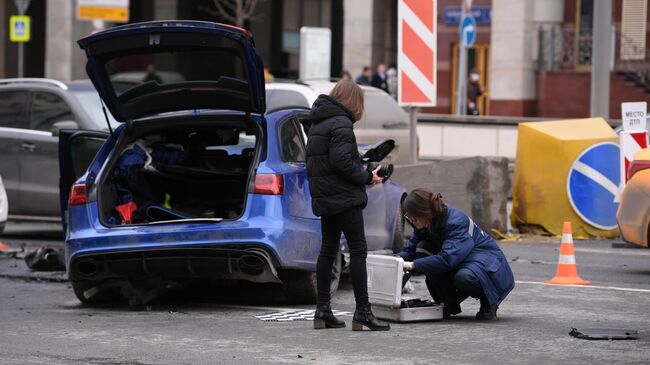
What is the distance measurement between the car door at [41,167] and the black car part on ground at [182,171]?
16.3 feet

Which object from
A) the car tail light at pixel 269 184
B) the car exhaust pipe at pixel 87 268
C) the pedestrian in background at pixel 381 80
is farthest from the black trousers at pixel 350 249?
the pedestrian in background at pixel 381 80

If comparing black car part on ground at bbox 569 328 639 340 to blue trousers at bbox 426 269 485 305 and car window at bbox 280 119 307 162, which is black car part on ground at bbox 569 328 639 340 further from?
car window at bbox 280 119 307 162

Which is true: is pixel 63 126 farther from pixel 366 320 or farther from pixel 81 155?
pixel 366 320

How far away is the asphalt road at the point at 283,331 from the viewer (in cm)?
833

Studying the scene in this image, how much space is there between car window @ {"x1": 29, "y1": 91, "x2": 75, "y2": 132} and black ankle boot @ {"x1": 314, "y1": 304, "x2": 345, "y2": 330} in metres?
7.68

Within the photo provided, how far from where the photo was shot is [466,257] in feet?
32.2

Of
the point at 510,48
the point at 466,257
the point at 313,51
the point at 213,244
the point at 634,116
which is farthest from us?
the point at 510,48

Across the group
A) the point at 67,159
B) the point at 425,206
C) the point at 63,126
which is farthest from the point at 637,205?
the point at 63,126

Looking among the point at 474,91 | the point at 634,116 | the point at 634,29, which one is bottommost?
the point at 634,116

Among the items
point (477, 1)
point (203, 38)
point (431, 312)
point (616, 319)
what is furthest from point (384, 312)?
point (477, 1)

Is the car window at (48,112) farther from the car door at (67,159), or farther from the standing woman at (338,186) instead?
the standing woman at (338,186)

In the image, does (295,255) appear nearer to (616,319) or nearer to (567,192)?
(616,319)

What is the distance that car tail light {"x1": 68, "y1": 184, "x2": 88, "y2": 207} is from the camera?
10.7m

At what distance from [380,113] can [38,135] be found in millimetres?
4825
